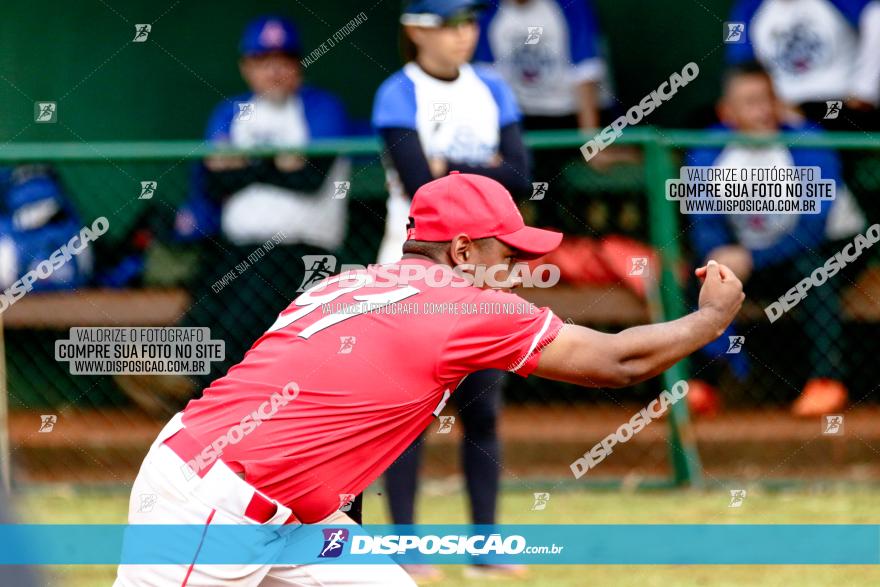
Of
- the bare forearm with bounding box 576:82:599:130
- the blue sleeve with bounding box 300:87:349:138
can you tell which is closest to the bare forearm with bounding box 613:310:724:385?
the blue sleeve with bounding box 300:87:349:138

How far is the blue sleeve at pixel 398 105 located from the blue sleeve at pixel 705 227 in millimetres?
1951

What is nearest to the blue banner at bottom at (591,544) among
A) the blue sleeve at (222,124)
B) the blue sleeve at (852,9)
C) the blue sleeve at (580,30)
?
the blue sleeve at (222,124)

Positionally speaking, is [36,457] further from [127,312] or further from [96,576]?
[96,576]

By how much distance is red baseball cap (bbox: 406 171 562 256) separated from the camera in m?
4.02

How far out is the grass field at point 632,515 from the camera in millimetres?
5793

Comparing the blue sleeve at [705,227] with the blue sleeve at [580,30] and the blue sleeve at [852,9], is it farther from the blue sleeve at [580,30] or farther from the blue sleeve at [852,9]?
the blue sleeve at [852,9]

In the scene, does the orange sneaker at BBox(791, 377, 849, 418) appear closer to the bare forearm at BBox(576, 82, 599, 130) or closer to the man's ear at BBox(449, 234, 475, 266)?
the bare forearm at BBox(576, 82, 599, 130)

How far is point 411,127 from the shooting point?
5859 mm

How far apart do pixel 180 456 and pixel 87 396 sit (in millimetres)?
3571

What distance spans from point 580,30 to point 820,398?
260 centimetres

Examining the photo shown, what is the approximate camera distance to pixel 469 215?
4012 mm

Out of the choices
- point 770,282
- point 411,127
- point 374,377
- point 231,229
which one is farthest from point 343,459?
point 770,282

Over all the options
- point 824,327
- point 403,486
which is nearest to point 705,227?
point 824,327

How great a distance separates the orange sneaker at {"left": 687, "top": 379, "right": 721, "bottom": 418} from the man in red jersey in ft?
11.9
